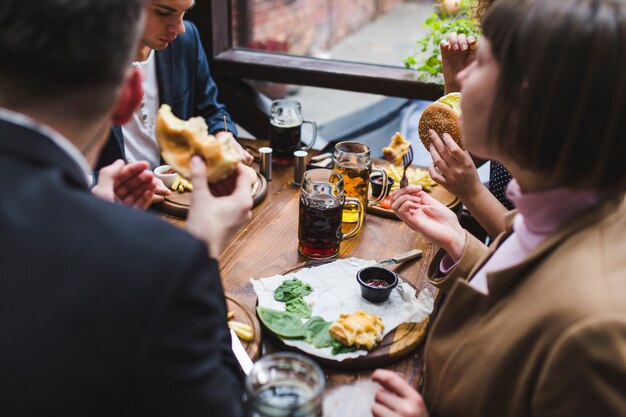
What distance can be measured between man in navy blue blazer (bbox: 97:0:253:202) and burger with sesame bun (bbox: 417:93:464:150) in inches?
31.5

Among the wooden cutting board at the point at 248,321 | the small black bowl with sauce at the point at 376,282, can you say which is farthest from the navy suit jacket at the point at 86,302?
the small black bowl with sauce at the point at 376,282

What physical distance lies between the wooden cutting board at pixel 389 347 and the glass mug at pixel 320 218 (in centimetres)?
41

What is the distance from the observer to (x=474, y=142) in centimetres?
118

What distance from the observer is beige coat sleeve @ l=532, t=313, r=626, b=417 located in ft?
3.01

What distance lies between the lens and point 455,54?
218 cm

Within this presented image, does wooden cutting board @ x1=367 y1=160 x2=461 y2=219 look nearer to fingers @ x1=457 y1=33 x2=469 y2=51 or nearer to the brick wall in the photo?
fingers @ x1=457 y1=33 x2=469 y2=51

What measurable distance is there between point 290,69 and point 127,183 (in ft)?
6.37

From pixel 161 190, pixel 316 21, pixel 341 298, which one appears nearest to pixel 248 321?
pixel 341 298

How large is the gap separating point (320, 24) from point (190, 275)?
474 centimetres

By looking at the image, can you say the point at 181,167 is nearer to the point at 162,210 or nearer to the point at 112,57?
the point at 112,57

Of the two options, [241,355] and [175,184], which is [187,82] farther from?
[241,355]

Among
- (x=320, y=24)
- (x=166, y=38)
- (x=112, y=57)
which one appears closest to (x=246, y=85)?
(x=166, y=38)

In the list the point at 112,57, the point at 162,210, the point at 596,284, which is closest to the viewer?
the point at 112,57

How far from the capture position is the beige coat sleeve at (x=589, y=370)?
92 centimetres
